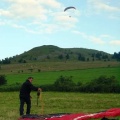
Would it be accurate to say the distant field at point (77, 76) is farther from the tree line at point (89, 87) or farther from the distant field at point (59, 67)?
the tree line at point (89, 87)

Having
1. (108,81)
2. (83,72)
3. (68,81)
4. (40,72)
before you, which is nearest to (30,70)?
(40,72)

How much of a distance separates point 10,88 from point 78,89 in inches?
480

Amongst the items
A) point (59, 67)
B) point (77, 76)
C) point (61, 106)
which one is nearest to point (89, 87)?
point (61, 106)

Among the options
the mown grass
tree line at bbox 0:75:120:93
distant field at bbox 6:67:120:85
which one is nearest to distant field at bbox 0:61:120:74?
distant field at bbox 6:67:120:85

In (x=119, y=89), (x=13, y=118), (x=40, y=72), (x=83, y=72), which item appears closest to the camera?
(x=13, y=118)

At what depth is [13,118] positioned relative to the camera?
61.3 feet

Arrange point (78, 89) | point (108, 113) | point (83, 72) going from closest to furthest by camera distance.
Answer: point (108, 113)
point (78, 89)
point (83, 72)

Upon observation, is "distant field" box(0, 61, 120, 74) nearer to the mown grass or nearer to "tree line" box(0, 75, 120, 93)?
"tree line" box(0, 75, 120, 93)

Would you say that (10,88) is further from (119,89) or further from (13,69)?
(13,69)

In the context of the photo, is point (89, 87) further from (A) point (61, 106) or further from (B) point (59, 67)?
(B) point (59, 67)

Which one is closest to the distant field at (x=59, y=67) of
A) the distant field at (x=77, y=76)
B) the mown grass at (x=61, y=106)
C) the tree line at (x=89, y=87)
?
the distant field at (x=77, y=76)

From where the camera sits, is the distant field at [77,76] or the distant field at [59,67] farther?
the distant field at [59,67]

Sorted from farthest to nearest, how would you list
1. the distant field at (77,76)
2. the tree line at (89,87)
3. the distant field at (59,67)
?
the distant field at (59,67) < the distant field at (77,76) < the tree line at (89,87)

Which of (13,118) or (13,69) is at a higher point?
(13,69)
